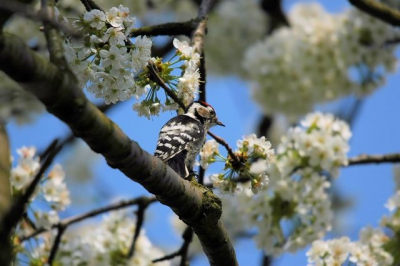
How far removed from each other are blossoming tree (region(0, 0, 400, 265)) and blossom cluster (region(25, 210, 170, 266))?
0.01 meters

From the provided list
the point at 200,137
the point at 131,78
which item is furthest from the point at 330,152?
the point at 131,78

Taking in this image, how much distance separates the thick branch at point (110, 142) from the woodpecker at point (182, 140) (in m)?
0.59

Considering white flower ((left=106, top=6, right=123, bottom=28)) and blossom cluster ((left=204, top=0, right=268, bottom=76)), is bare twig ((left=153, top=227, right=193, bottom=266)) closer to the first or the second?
white flower ((left=106, top=6, right=123, bottom=28))

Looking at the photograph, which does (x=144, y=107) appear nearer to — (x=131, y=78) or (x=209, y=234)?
(x=131, y=78)

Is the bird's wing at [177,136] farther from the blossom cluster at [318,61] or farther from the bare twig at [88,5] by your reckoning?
the blossom cluster at [318,61]

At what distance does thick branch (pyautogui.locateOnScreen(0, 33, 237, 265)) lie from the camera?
2086mm

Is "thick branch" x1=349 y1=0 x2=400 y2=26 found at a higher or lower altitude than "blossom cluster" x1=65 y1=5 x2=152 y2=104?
higher

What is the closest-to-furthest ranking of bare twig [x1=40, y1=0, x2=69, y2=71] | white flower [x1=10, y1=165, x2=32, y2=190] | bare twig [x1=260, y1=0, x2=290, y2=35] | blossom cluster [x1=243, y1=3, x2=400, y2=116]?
bare twig [x1=40, y1=0, x2=69, y2=71] < white flower [x1=10, y1=165, x2=32, y2=190] < blossom cluster [x1=243, y1=3, x2=400, y2=116] < bare twig [x1=260, y1=0, x2=290, y2=35]

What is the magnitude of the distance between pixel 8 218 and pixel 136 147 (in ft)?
2.71

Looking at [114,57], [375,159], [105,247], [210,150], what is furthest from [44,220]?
[375,159]

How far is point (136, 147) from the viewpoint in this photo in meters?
2.54

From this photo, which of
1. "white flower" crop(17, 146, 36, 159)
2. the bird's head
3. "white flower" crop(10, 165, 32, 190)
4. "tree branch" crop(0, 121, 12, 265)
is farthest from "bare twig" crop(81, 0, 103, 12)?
"white flower" crop(17, 146, 36, 159)

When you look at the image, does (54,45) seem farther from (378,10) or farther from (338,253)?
(378,10)

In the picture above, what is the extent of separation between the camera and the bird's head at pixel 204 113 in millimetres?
4492
